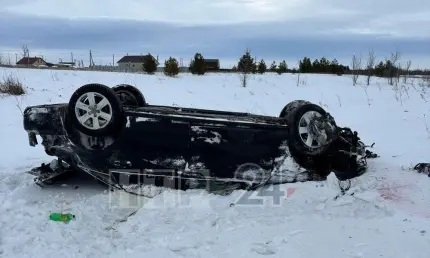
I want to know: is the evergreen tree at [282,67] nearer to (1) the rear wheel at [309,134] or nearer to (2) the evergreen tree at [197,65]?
(2) the evergreen tree at [197,65]

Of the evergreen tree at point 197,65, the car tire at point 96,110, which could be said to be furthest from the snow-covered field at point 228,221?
the evergreen tree at point 197,65

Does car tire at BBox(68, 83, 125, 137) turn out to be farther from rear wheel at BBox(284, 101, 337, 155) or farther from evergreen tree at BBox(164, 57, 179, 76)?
evergreen tree at BBox(164, 57, 179, 76)

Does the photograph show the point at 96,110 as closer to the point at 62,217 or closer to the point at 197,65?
the point at 62,217

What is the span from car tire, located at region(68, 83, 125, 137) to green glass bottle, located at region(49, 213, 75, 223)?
89 centimetres

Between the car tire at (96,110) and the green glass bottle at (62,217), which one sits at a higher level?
the car tire at (96,110)

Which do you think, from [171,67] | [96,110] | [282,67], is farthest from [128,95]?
[282,67]

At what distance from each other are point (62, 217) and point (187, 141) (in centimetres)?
141

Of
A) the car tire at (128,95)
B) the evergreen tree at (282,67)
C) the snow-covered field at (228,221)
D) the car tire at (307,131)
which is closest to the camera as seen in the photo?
the snow-covered field at (228,221)

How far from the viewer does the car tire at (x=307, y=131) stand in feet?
13.3

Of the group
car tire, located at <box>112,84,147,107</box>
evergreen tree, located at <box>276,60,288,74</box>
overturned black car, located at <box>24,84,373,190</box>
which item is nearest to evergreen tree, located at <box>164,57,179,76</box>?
evergreen tree, located at <box>276,60,288,74</box>

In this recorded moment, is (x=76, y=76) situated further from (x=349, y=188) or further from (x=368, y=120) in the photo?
(x=349, y=188)

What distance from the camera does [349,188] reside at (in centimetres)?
392

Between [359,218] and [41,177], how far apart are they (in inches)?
137

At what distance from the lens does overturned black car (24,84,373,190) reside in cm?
408
